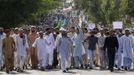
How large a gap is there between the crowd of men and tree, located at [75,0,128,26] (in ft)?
102

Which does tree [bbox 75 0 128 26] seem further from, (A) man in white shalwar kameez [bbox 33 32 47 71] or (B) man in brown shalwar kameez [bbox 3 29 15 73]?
(B) man in brown shalwar kameez [bbox 3 29 15 73]

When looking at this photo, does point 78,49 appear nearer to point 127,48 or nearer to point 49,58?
point 49,58

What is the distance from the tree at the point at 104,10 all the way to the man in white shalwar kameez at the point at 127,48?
102 feet

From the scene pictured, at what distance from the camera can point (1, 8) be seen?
132 ft

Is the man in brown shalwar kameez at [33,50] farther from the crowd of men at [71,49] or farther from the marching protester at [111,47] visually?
the marching protester at [111,47]

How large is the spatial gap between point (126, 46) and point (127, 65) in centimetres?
88

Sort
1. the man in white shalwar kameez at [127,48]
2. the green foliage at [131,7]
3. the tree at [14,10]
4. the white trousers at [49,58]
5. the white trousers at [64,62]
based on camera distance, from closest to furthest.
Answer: the white trousers at [64,62], the white trousers at [49,58], the man in white shalwar kameez at [127,48], the tree at [14,10], the green foliage at [131,7]

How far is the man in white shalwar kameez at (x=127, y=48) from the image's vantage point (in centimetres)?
2402

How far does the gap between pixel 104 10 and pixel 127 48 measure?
39242mm

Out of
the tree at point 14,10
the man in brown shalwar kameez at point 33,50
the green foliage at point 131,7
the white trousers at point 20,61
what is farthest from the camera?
the green foliage at point 131,7

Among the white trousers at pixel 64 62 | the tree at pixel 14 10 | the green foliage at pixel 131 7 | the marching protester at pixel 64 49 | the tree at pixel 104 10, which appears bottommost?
the white trousers at pixel 64 62

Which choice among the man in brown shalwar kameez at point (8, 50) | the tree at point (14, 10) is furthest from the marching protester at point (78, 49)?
the tree at point (14, 10)

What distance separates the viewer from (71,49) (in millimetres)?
23797

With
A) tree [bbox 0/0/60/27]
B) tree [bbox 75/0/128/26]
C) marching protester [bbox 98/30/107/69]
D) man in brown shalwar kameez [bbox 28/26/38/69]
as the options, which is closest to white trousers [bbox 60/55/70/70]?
man in brown shalwar kameez [bbox 28/26/38/69]
